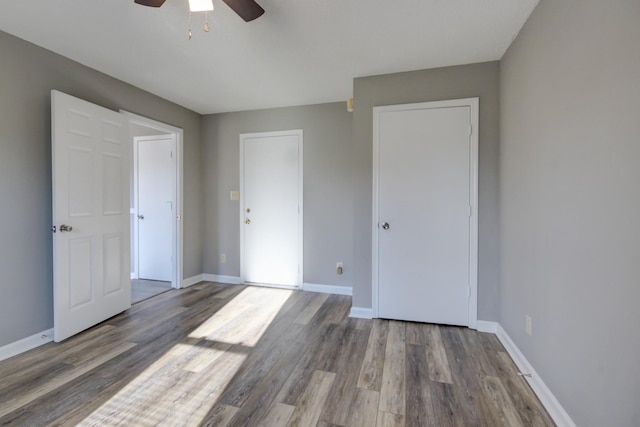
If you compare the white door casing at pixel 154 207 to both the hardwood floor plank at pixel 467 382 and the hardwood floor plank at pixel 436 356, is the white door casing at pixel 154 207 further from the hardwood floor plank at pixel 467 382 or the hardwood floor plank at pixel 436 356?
the hardwood floor plank at pixel 467 382

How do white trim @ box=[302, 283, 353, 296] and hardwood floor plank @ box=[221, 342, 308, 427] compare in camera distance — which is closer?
hardwood floor plank @ box=[221, 342, 308, 427]

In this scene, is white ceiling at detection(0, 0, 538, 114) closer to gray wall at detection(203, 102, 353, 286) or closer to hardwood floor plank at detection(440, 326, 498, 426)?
gray wall at detection(203, 102, 353, 286)

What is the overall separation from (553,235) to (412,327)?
60.6 inches

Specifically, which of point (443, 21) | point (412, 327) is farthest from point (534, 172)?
point (412, 327)

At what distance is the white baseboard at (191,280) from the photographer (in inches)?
158

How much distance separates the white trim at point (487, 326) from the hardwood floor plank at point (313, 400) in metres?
1.54

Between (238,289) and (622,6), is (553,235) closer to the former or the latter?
(622,6)

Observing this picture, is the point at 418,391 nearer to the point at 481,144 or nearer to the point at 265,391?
the point at 265,391

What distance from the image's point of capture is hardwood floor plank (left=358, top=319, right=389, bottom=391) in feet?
6.29

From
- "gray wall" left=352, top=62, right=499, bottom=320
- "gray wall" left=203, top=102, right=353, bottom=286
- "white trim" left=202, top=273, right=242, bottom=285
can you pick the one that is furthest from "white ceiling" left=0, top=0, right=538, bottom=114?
"white trim" left=202, top=273, right=242, bottom=285

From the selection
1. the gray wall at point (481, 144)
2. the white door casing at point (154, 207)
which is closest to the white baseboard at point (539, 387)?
the gray wall at point (481, 144)

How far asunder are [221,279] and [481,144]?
3684 mm

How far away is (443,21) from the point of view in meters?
2.06

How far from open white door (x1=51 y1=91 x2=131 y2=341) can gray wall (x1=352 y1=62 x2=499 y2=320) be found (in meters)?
2.40
